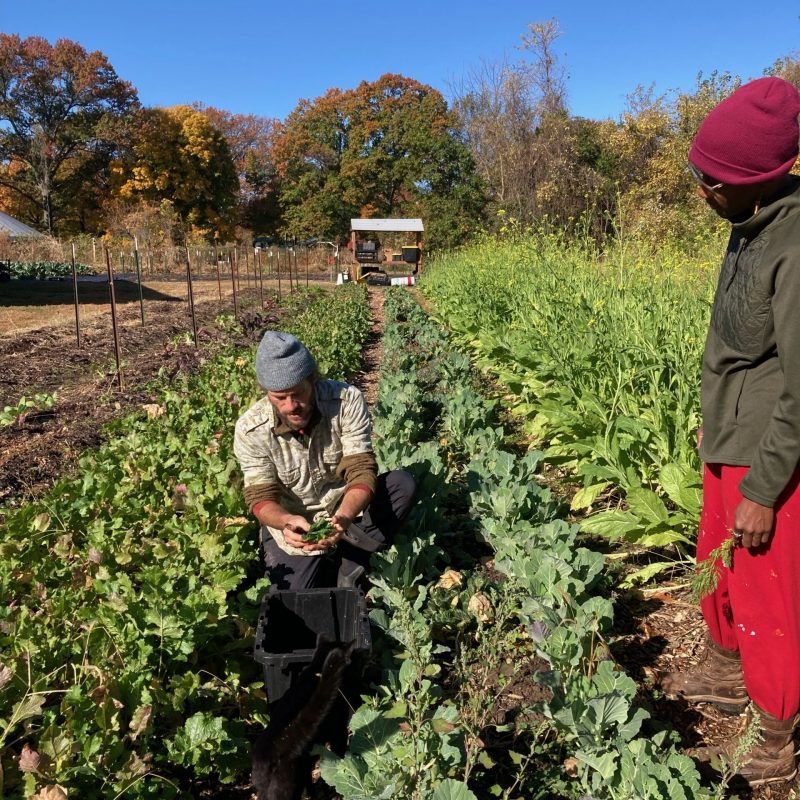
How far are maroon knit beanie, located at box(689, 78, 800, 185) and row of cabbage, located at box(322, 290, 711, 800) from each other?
4.88ft

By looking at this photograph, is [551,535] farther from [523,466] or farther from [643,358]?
[643,358]

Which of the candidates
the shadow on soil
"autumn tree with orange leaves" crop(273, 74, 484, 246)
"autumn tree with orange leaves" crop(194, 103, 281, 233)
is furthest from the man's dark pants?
"autumn tree with orange leaves" crop(194, 103, 281, 233)

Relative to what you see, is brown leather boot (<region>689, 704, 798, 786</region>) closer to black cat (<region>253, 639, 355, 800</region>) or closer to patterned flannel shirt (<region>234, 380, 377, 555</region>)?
black cat (<region>253, 639, 355, 800</region>)

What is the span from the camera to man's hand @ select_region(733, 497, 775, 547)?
195 cm

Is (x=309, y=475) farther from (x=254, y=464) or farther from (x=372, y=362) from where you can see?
(x=372, y=362)

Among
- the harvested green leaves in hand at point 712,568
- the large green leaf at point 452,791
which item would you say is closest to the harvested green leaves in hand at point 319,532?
the large green leaf at point 452,791

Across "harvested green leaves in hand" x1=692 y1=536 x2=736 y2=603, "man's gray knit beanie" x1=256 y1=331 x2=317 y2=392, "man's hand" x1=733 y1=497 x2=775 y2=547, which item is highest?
"man's gray knit beanie" x1=256 y1=331 x2=317 y2=392

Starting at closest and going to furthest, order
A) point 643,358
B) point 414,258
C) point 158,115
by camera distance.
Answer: point 643,358
point 414,258
point 158,115

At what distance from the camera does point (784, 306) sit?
1.79 meters

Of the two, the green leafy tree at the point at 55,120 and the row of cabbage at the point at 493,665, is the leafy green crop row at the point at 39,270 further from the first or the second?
the row of cabbage at the point at 493,665

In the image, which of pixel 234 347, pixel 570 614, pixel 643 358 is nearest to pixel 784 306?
pixel 570 614

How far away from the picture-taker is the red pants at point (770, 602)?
1.97 meters

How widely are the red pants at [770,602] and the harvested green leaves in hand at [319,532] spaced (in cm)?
149

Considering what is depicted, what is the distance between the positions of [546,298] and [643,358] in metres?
2.16
